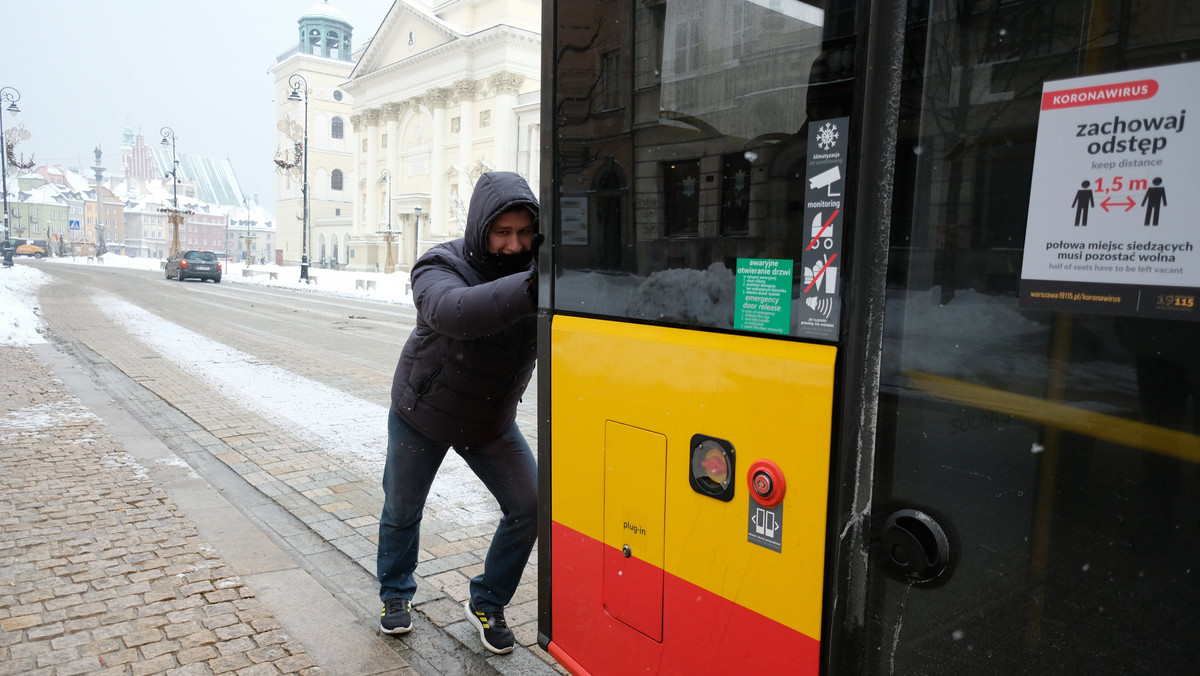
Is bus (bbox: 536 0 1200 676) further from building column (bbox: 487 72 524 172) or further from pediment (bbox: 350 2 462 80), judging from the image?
pediment (bbox: 350 2 462 80)

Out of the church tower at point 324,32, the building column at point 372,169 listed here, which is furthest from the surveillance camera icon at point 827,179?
the church tower at point 324,32

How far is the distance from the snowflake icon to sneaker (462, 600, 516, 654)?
250cm

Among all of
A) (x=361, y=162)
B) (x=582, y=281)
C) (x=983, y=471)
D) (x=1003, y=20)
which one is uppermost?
(x=361, y=162)

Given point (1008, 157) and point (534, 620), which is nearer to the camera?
point (1008, 157)

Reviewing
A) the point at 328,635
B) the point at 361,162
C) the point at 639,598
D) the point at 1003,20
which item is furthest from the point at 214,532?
the point at 361,162

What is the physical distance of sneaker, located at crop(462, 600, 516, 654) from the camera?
3.34m

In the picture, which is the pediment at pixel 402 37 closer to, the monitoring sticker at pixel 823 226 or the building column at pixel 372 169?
the building column at pixel 372 169

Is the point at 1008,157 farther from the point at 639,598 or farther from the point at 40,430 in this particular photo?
the point at 40,430

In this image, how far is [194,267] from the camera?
3934 centimetres

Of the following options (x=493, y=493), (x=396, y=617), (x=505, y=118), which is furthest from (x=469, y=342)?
(x=505, y=118)

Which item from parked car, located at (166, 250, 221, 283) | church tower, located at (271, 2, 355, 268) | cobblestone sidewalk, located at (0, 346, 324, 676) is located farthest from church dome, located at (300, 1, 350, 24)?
cobblestone sidewalk, located at (0, 346, 324, 676)

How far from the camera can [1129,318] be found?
1.26m

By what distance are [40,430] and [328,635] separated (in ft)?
16.2

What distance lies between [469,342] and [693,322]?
1218 millimetres
